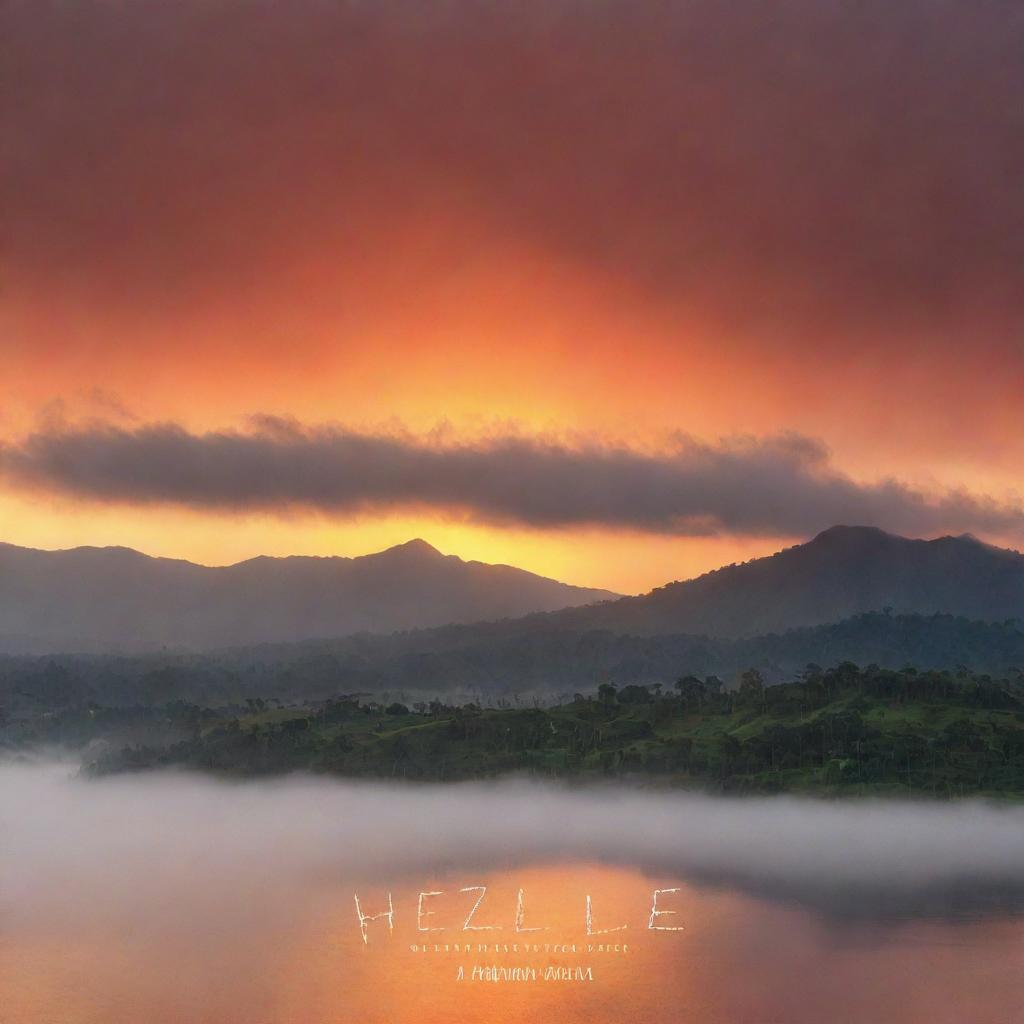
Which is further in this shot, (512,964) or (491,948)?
(491,948)

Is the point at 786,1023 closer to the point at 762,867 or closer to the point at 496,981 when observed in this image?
the point at 496,981

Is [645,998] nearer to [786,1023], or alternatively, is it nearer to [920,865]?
[786,1023]

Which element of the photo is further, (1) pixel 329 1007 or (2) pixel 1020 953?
(2) pixel 1020 953

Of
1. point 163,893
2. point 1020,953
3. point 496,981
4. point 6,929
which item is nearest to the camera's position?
point 496,981

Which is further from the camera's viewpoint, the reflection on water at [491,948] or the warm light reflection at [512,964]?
the reflection on water at [491,948]

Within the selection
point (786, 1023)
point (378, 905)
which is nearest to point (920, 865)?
point (378, 905)

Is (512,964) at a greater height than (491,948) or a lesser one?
lesser

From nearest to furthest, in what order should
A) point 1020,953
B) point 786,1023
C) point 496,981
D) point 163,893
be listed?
point 786,1023, point 496,981, point 1020,953, point 163,893

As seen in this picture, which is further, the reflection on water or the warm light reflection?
the reflection on water
